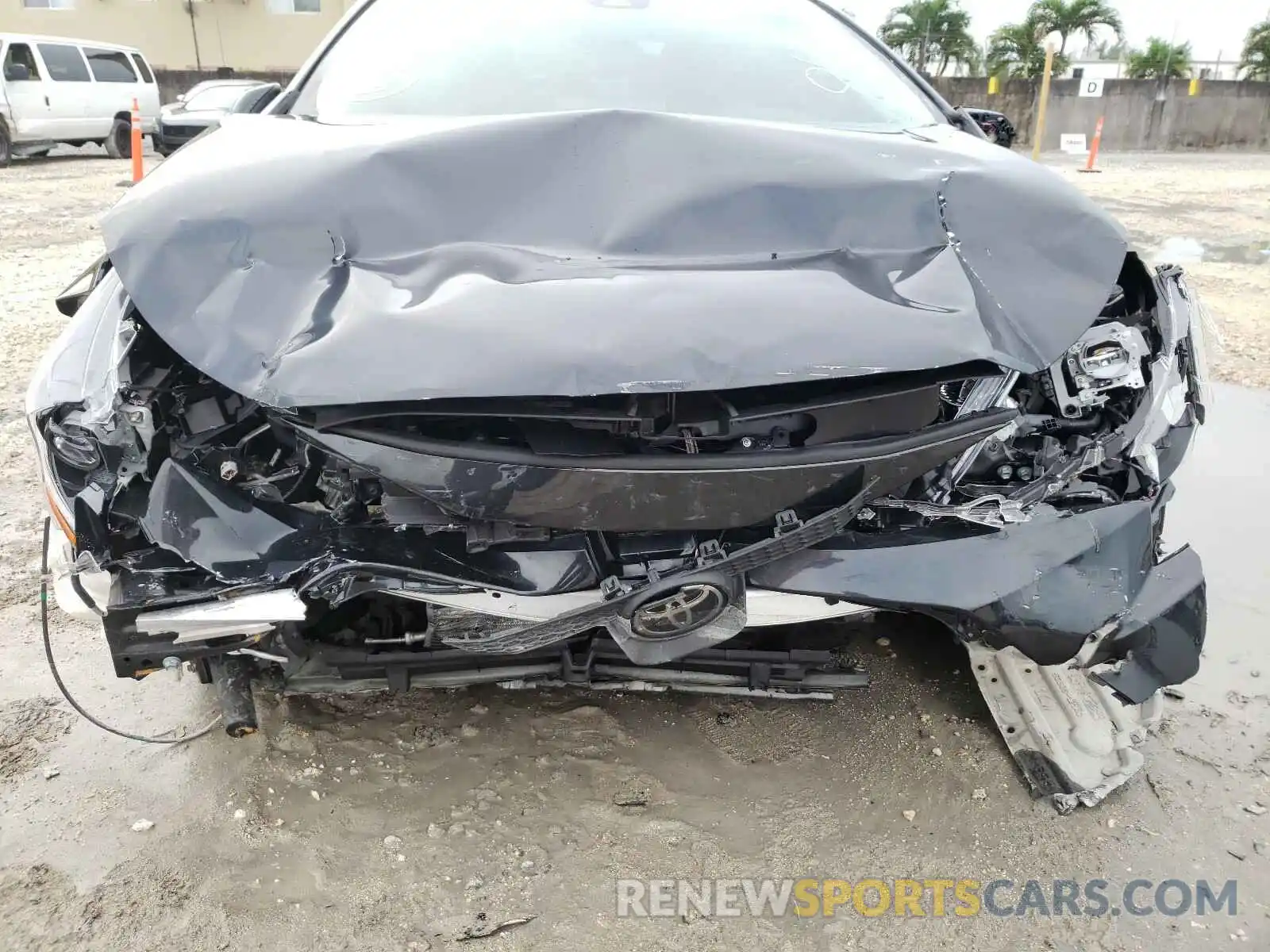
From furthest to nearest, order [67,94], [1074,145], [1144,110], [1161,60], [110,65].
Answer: [1161,60], [1144,110], [1074,145], [110,65], [67,94]

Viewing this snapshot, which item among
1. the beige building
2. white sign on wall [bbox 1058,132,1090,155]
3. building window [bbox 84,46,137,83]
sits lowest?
white sign on wall [bbox 1058,132,1090,155]

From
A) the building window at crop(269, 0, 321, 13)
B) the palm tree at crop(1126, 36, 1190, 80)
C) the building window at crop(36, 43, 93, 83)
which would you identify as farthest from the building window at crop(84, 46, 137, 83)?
the palm tree at crop(1126, 36, 1190, 80)

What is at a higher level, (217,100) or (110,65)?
(110,65)

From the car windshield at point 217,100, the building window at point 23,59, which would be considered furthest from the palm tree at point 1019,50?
the car windshield at point 217,100

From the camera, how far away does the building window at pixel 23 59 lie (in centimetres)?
1227

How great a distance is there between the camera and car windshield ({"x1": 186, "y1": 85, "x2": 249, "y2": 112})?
2.94 meters

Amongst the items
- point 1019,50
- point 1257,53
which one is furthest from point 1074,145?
point 1257,53

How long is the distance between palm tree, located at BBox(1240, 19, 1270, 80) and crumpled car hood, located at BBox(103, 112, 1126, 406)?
3430 centimetres

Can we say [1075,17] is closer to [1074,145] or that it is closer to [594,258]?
[1074,145]

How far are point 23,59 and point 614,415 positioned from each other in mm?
14885

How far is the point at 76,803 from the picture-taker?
6.59 feet

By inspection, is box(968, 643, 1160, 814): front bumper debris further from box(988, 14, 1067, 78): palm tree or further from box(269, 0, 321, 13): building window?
box(988, 14, 1067, 78): palm tree

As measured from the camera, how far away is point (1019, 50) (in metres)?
28.7

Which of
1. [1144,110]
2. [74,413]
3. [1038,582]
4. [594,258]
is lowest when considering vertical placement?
[1038,582]
